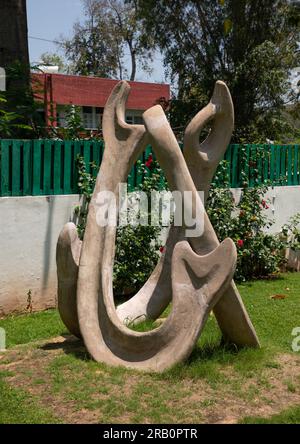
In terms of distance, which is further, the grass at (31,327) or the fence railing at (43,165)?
the fence railing at (43,165)

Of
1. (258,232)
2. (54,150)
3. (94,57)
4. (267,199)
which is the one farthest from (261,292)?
(94,57)

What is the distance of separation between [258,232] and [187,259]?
460 centimetres

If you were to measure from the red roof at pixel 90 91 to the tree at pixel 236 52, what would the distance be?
204 inches

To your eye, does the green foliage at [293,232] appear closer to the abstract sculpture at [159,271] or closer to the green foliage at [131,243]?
the green foliage at [131,243]

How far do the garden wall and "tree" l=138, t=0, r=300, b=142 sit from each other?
11017mm

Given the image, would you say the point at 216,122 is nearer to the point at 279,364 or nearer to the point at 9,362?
the point at 279,364

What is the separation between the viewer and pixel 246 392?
13.7ft

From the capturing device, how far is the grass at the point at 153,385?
3838mm

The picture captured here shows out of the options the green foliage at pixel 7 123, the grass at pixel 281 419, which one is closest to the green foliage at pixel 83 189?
the green foliage at pixel 7 123

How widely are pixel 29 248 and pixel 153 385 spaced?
9.62 feet

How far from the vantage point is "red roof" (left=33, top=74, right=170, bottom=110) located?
75.8 ft

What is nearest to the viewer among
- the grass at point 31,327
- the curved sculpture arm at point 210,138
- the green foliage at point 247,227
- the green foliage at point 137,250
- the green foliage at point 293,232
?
the curved sculpture arm at point 210,138

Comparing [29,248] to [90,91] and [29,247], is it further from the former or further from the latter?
[90,91]

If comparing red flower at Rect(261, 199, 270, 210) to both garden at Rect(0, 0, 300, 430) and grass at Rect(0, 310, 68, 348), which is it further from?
grass at Rect(0, 310, 68, 348)
